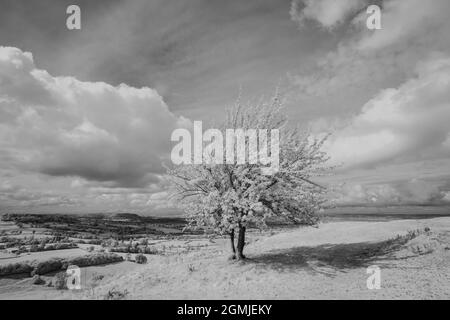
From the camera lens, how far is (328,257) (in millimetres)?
17125

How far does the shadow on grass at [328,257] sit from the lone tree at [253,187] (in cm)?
212

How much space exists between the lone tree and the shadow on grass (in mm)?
2116

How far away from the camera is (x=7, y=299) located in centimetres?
1081

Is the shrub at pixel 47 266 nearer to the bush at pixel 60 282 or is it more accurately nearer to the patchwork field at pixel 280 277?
the patchwork field at pixel 280 277

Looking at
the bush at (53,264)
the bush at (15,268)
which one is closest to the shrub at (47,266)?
the bush at (53,264)

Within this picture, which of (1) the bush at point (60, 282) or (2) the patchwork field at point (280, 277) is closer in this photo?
(2) the patchwork field at point (280, 277)

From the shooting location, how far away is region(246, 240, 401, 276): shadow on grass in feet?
47.9

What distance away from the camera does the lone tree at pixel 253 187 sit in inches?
553

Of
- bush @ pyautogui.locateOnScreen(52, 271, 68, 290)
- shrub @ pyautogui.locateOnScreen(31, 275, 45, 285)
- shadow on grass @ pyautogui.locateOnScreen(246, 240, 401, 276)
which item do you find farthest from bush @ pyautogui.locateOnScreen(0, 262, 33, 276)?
shadow on grass @ pyautogui.locateOnScreen(246, 240, 401, 276)

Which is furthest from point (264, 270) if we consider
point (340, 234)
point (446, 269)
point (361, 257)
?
point (340, 234)

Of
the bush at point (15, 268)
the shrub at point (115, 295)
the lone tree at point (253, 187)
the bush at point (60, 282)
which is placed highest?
the lone tree at point (253, 187)

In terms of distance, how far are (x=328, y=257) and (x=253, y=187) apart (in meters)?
7.11

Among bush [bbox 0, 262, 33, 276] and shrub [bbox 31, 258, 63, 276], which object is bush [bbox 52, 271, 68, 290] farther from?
bush [bbox 0, 262, 33, 276]

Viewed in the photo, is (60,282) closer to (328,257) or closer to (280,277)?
(280,277)
